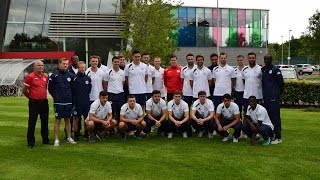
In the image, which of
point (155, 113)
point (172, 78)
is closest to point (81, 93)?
point (155, 113)

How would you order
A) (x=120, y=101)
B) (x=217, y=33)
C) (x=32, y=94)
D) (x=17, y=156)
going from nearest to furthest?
1. (x=17, y=156)
2. (x=32, y=94)
3. (x=120, y=101)
4. (x=217, y=33)

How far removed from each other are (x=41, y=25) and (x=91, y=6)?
4.60 m

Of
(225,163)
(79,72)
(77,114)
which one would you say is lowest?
(225,163)

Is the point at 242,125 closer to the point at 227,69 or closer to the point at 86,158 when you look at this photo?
the point at 227,69

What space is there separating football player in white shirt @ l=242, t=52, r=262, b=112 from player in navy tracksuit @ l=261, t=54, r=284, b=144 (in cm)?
17

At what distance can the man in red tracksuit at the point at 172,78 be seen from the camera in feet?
40.1

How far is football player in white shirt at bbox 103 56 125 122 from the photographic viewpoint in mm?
11328

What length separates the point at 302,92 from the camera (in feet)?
65.3

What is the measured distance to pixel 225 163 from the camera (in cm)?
827

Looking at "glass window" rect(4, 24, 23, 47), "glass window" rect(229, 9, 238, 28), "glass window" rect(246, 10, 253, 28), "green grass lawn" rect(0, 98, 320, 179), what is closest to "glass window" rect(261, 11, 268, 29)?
"glass window" rect(246, 10, 253, 28)

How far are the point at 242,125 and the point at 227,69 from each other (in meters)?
1.50

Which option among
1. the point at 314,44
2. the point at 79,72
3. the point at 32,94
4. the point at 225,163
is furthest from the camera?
the point at 314,44

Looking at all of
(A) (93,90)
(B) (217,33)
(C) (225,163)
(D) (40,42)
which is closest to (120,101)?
(A) (93,90)

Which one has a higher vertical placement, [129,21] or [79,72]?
[129,21]
